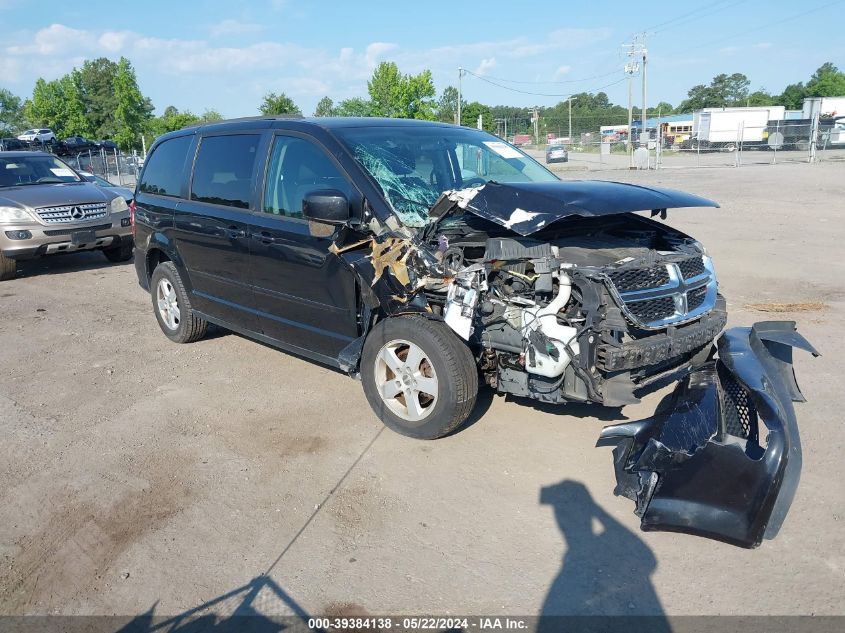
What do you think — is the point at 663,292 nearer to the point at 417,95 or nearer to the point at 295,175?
the point at 295,175

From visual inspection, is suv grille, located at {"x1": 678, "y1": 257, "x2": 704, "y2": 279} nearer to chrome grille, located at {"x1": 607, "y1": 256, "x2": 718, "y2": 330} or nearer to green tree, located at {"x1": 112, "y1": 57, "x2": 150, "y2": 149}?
chrome grille, located at {"x1": 607, "y1": 256, "x2": 718, "y2": 330}

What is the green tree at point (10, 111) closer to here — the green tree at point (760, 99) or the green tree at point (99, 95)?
the green tree at point (99, 95)

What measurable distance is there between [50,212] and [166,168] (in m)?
4.71

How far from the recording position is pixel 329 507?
11.7 ft

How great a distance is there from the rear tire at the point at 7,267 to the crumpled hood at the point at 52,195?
79 cm

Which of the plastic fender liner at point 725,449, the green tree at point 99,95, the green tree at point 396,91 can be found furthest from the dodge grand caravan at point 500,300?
the green tree at point 99,95

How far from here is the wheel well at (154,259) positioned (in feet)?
21.1

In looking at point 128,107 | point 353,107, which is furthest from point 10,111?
point 353,107

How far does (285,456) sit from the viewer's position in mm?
4168

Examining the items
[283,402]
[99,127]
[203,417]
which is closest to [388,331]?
[283,402]

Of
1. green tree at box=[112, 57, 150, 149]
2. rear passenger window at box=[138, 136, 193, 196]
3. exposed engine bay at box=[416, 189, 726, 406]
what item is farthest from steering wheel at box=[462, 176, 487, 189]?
green tree at box=[112, 57, 150, 149]

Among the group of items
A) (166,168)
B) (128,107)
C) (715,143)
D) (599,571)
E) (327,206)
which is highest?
(128,107)

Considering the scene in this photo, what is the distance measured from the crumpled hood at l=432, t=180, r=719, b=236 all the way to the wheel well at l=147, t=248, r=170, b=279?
135 inches

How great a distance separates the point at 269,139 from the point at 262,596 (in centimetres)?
327
